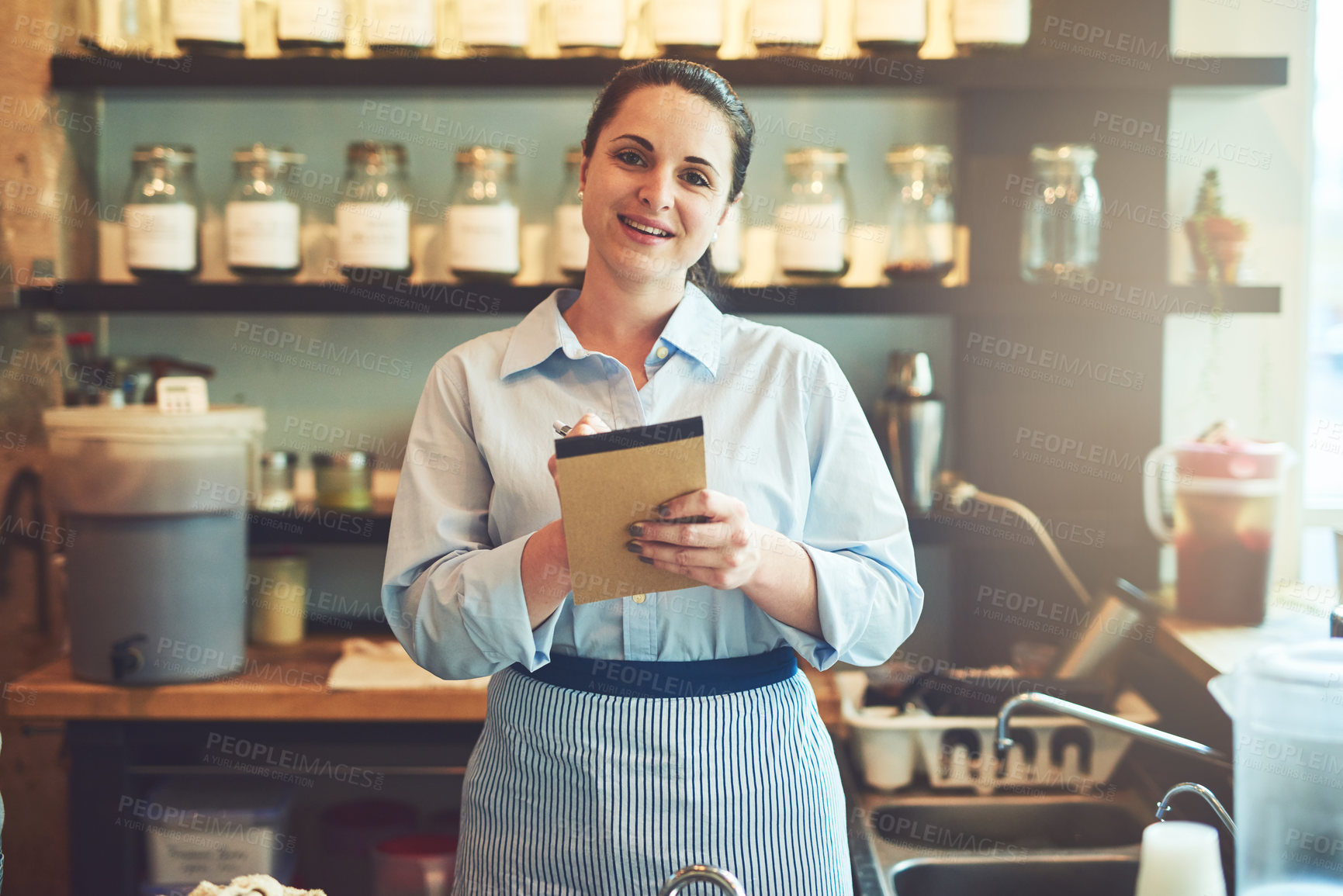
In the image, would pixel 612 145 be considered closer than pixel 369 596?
Yes

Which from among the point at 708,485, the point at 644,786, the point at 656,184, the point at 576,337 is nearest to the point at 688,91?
the point at 656,184

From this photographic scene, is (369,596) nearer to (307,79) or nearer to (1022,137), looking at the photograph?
(307,79)

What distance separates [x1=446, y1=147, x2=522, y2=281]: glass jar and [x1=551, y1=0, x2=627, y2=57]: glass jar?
0.74 feet

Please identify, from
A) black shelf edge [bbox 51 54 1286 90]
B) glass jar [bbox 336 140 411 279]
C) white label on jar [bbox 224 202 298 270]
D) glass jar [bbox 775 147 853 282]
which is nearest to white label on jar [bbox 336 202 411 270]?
glass jar [bbox 336 140 411 279]

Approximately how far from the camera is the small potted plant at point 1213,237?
6.17ft

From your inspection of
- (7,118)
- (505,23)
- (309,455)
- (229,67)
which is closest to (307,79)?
(229,67)

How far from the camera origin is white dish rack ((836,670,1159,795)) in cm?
161

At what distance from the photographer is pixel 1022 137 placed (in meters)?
2.02

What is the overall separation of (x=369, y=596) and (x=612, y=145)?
139 centimetres

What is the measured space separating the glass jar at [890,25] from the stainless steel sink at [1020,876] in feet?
4.36

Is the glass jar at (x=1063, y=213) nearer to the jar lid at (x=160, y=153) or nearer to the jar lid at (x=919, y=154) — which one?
the jar lid at (x=919, y=154)

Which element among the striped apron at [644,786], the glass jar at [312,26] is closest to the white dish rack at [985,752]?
the striped apron at [644,786]

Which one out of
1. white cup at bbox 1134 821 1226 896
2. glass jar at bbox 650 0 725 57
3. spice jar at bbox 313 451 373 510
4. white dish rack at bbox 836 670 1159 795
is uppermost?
glass jar at bbox 650 0 725 57

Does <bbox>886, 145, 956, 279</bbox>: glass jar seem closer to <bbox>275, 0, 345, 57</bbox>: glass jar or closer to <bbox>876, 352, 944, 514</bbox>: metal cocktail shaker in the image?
<bbox>876, 352, 944, 514</bbox>: metal cocktail shaker
